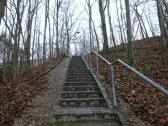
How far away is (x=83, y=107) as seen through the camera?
234 inches

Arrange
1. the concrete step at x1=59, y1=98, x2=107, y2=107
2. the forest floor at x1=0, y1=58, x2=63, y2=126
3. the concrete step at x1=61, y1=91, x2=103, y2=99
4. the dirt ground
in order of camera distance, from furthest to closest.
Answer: the concrete step at x1=61, y1=91, x2=103, y2=99 < the concrete step at x1=59, y1=98, x2=107, y2=107 < the forest floor at x1=0, y1=58, x2=63, y2=126 < the dirt ground

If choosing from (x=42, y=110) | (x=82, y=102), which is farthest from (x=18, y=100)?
(x=82, y=102)

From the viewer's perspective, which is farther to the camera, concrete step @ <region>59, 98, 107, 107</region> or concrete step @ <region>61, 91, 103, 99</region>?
concrete step @ <region>61, 91, 103, 99</region>

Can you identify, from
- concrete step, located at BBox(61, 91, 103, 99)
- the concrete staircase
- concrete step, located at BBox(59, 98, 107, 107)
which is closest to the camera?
the concrete staircase

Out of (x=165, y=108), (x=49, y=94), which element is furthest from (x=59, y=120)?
(x=165, y=108)

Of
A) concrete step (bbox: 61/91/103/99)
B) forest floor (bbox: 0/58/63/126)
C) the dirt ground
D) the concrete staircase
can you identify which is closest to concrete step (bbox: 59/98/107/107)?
the concrete staircase

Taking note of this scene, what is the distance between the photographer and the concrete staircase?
502 centimetres

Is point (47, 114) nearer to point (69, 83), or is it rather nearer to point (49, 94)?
point (49, 94)

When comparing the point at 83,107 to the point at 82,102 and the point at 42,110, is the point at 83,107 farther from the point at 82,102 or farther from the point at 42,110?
the point at 42,110

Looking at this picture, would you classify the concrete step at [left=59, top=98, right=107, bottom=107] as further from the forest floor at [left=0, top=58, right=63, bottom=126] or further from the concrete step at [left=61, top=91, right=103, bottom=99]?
the forest floor at [left=0, top=58, right=63, bottom=126]

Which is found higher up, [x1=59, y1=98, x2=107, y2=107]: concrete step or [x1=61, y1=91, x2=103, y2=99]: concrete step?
[x1=61, y1=91, x2=103, y2=99]: concrete step

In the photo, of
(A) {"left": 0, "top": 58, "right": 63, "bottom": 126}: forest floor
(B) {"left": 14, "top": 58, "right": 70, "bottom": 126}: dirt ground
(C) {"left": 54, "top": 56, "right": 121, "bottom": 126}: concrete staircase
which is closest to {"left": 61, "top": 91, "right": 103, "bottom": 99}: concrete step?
(C) {"left": 54, "top": 56, "right": 121, "bottom": 126}: concrete staircase

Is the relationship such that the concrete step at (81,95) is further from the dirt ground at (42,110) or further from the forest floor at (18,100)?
the forest floor at (18,100)

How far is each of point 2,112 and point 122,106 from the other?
2896mm
